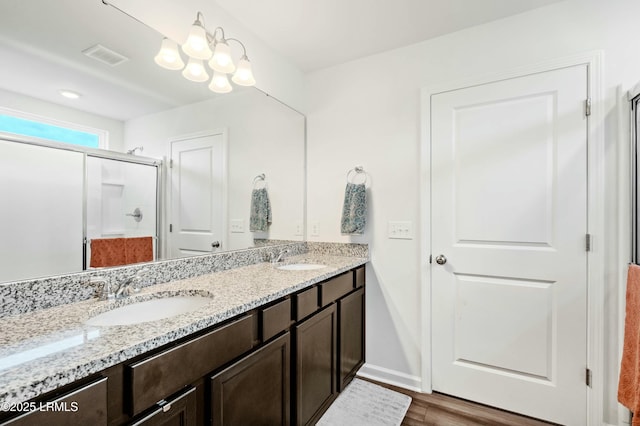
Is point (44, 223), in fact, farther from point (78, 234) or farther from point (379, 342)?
point (379, 342)

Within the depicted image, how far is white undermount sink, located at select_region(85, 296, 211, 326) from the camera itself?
3.41ft

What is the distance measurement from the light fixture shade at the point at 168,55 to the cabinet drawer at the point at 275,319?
4.31 ft

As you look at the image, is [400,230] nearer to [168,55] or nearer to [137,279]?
[137,279]

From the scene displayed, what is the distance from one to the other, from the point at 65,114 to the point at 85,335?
34.7 inches

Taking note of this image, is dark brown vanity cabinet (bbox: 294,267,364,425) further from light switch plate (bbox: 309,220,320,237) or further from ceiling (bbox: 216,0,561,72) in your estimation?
ceiling (bbox: 216,0,561,72)

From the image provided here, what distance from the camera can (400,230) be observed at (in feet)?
6.95

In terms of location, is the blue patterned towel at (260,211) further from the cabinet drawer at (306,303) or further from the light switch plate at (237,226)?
the cabinet drawer at (306,303)

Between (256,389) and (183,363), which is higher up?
(183,363)

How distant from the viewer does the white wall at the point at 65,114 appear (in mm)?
1018

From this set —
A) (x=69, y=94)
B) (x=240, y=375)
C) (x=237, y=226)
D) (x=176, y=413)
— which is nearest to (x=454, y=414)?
(x=240, y=375)

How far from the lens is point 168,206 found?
5.20 feet

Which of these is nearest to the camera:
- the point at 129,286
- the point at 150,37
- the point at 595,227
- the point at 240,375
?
the point at 240,375

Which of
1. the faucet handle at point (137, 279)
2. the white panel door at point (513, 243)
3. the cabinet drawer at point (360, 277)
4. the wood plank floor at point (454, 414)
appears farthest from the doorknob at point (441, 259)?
the faucet handle at point (137, 279)

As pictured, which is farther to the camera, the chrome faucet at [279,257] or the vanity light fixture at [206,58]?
the chrome faucet at [279,257]
